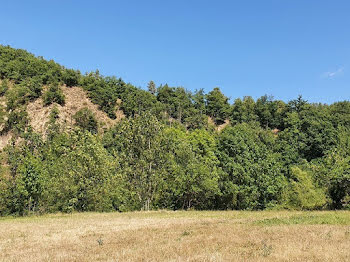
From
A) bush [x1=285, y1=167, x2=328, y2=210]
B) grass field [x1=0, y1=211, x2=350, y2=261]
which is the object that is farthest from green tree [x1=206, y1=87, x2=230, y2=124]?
grass field [x1=0, y1=211, x2=350, y2=261]

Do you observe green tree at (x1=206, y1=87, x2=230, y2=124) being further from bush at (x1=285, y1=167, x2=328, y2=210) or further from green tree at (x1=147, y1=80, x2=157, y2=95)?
bush at (x1=285, y1=167, x2=328, y2=210)

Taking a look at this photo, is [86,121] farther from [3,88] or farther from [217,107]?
[217,107]

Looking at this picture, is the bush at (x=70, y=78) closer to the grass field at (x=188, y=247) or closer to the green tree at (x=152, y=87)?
the green tree at (x=152, y=87)

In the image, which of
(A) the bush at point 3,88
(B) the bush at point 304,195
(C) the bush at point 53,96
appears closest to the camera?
(B) the bush at point 304,195

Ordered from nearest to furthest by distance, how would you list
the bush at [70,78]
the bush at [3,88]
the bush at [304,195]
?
the bush at [304,195]
the bush at [3,88]
the bush at [70,78]

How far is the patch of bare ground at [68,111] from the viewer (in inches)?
4154

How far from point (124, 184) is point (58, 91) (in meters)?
83.0

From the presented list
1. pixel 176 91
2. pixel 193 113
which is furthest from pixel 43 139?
pixel 176 91

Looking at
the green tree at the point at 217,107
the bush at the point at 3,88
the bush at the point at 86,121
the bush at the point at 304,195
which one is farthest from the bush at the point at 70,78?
the bush at the point at 304,195

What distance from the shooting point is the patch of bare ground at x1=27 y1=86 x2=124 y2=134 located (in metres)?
106

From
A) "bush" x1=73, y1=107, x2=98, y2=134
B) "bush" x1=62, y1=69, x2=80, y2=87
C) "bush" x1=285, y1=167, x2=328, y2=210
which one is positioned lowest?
"bush" x1=285, y1=167, x2=328, y2=210

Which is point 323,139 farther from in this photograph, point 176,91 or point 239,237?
point 176,91

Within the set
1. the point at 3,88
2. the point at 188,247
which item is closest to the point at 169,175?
the point at 188,247

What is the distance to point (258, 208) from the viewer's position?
52.8m
